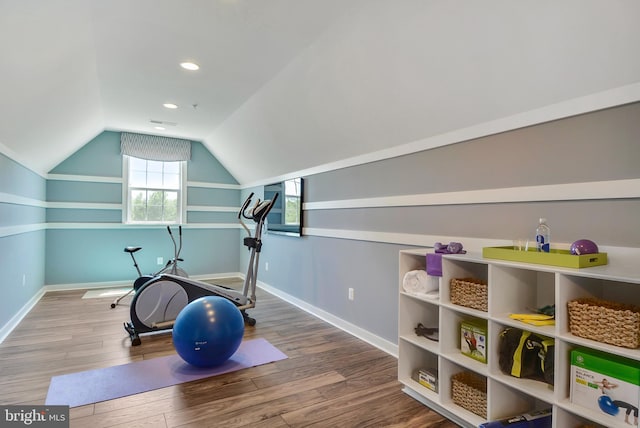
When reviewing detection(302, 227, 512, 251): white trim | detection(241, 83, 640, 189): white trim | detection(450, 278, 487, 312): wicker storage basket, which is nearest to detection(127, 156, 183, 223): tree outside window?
detection(302, 227, 512, 251): white trim

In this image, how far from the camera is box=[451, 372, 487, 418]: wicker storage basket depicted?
76.7 inches

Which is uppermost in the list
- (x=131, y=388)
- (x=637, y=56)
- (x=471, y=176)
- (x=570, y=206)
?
(x=637, y=56)

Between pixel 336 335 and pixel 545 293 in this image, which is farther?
pixel 336 335

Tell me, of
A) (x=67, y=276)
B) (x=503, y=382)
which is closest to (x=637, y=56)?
(x=503, y=382)

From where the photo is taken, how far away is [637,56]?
153cm

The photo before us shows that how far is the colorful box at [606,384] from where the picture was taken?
1.36 m

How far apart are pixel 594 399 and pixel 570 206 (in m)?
0.94

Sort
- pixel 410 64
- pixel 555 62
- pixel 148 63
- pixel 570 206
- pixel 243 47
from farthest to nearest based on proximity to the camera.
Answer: pixel 148 63, pixel 243 47, pixel 410 64, pixel 570 206, pixel 555 62

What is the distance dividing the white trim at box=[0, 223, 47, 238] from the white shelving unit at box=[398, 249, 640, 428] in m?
3.70

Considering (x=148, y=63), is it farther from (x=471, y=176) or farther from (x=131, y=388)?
(x=471, y=176)

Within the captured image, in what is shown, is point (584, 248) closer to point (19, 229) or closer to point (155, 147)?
point (19, 229)

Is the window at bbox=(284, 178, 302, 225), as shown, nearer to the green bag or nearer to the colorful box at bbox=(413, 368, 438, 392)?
the colorful box at bbox=(413, 368, 438, 392)

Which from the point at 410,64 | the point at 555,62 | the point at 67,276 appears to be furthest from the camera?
the point at 67,276

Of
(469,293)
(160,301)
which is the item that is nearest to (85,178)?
(160,301)
